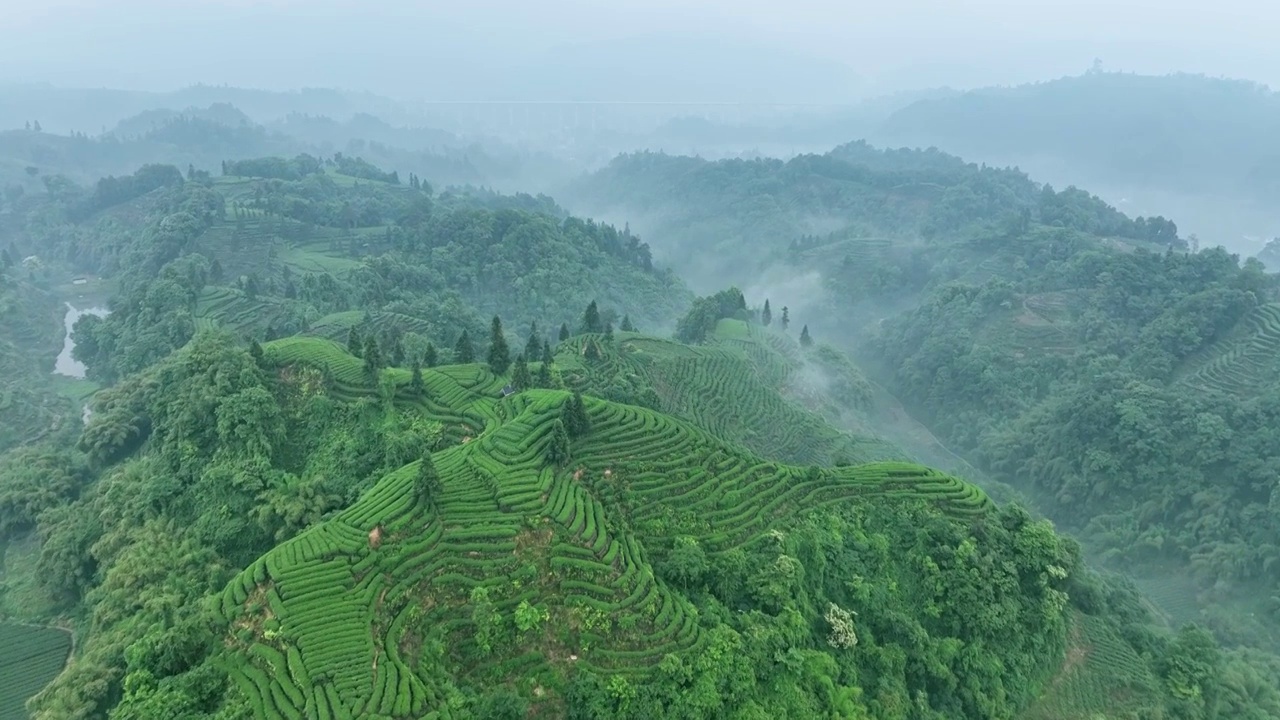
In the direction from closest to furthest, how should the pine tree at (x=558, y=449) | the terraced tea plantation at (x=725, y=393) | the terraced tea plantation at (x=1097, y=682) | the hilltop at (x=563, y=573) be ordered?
the hilltop at (x=563, y=573)
the terraced tea plantation at (x=1097, y=682)
the pine tree at (x=558, y=449)
the terraced tea plantation at (x=725, y=393)

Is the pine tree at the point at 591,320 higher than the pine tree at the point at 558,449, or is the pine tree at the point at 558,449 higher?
the pine tree at the point at 558,449

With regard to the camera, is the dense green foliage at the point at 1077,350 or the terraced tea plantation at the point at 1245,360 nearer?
the dense green foliage at the point at 1077,350

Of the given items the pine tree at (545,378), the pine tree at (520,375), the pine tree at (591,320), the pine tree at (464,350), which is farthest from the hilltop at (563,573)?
the pine tree at (591,320)

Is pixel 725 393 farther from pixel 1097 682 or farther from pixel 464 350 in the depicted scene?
pixel 1097 682

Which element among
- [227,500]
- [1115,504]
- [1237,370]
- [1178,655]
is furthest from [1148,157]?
[227,500]

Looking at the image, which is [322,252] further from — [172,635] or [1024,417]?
[1024,417]

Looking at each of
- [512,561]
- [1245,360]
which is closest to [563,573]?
[512,561]

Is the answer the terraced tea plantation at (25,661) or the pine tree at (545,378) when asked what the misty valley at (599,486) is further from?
the pine tree at (545,378)
